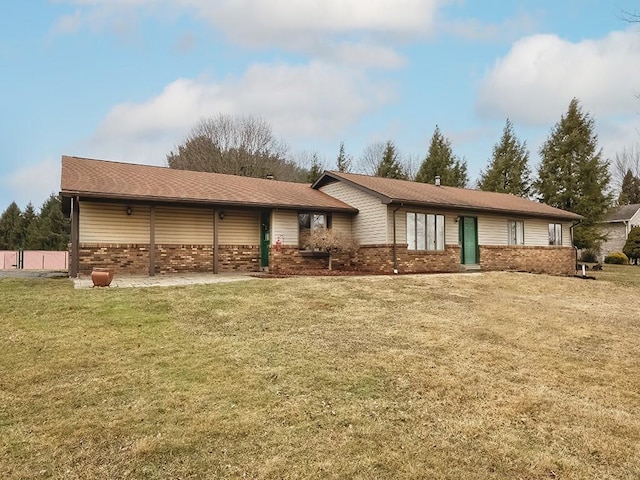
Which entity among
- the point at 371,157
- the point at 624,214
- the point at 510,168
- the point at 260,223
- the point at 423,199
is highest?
the point at 371,157

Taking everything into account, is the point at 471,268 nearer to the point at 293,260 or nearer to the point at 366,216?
the point at 366,216

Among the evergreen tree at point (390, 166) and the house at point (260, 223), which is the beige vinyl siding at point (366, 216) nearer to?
the house at point (260, 223)

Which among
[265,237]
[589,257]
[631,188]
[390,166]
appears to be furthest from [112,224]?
[631,188]

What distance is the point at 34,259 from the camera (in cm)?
2909

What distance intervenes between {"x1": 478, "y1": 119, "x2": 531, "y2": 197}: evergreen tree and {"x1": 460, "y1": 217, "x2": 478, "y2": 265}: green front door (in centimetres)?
1564

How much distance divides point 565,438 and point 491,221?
17009mm

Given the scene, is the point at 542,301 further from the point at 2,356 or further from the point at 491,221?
the point at 2,356

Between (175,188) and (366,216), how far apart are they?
7.10 meters

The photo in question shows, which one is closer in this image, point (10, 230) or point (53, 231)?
point (53, 231)

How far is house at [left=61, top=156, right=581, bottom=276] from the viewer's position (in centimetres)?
1396

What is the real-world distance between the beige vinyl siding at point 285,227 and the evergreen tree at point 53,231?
29812 mm

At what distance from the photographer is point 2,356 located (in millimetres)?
5453

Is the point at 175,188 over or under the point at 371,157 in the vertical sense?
under

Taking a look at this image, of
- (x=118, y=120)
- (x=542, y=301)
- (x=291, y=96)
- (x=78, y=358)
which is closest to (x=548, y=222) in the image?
(x=542, y=301)
